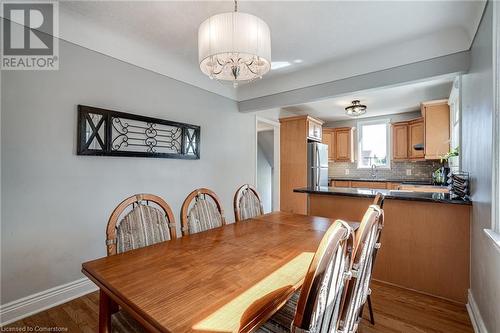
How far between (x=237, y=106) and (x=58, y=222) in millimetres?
2751

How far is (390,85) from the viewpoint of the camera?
2586 mm

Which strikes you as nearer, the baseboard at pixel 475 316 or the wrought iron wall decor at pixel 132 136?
the baseboard at pixel 475 316

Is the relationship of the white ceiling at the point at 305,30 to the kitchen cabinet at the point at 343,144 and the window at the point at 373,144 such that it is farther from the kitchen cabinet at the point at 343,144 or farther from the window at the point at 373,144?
the window at the point at 373,144

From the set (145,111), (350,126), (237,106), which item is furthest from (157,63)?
(350,126)

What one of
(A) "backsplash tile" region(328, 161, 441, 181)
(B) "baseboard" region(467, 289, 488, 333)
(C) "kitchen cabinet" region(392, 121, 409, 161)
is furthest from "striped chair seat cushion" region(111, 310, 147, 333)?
(A) "backsplash tile" region(328, 161, 441, 181)

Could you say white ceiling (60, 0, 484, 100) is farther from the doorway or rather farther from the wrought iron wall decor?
the doorway

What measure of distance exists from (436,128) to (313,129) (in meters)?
2.02

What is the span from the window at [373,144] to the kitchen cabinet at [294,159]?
161 cm

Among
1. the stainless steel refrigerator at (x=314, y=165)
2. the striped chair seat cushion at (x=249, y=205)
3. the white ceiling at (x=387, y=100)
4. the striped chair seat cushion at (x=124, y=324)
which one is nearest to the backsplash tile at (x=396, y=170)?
the white ceiling at (x=387, y=100)

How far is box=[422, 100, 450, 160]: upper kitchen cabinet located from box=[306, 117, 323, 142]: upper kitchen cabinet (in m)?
1.80

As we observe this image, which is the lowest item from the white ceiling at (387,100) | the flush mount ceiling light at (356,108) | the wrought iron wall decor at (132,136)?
the wrought iron wall decor at (132,136)

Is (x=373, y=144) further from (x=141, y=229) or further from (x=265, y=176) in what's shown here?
(x=141, y=229)

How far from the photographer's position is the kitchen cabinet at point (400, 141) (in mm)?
4934

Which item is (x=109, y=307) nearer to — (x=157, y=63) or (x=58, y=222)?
(x=58, y=222)
